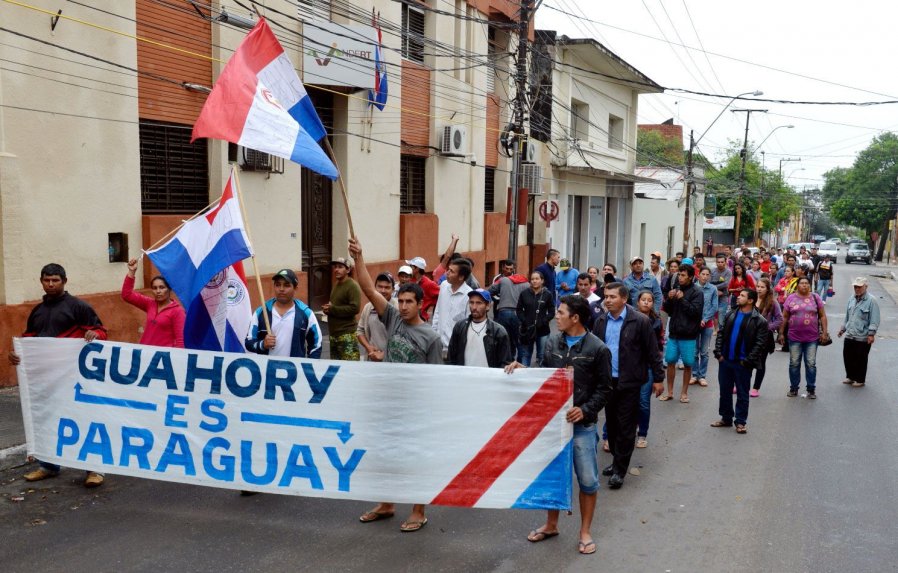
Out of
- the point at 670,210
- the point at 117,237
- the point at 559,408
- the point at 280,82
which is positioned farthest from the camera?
the point at 670,210

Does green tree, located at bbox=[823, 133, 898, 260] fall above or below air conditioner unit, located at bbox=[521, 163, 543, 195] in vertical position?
above

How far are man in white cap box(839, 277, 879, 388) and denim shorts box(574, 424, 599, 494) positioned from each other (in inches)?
313

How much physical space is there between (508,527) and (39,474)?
3.89 meters

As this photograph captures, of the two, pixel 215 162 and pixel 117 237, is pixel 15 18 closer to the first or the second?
pixel 117 237

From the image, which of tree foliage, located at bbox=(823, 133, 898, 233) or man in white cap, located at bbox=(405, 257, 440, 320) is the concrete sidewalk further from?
tree foliage, located at bbox=(823, 133, 898, 233)

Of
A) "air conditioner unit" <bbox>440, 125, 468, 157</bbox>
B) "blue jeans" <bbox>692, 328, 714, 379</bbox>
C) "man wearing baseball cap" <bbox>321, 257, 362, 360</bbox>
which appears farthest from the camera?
"air conditioner unit" <bbox>440, 125, 468, 157</bbox>

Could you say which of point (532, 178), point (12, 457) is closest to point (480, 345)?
point (12, 457)

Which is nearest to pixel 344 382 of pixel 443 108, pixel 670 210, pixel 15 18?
pixel 15 18

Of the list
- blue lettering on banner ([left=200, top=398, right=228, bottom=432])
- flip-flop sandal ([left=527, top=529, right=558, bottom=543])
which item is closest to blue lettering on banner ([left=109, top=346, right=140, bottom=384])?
blue lettering on banner ([left=200, top=398, right=228, bottom=432])

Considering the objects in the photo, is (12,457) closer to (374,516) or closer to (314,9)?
(374,516)

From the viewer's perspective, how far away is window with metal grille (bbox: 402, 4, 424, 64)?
18797mm

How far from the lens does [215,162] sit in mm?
12914

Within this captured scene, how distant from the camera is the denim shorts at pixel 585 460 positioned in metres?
5.81

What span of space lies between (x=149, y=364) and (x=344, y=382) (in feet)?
5.11
